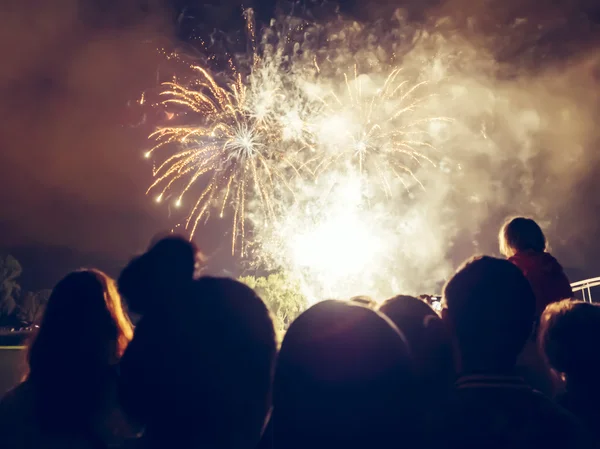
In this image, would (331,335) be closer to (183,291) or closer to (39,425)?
(183,291)

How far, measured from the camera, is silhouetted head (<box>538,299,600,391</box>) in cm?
269

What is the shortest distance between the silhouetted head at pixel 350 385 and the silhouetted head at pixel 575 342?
1.83 m

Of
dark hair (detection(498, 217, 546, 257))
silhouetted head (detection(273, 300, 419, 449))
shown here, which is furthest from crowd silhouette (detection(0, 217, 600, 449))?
dark hair (detection(498, 217, 546, 257))

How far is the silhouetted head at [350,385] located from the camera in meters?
1.37

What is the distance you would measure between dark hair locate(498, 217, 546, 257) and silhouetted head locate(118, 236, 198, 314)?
311 centimetres

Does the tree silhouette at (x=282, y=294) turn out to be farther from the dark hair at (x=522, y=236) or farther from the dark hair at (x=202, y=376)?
the dark hair at (x=202, y=376)

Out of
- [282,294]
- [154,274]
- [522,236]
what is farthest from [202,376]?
[282,294]

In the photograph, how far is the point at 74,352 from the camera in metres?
2.72

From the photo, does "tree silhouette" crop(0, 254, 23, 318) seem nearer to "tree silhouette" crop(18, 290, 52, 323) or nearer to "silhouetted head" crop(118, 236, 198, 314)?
"tree silhouette" crop(18, 290, 52, 323)

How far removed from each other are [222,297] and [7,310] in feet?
264

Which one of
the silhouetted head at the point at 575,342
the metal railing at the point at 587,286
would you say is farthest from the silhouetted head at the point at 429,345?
the metal railing at the point at 587,286

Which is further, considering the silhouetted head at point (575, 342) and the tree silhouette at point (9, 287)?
the tree silhouette at point (9, 287)

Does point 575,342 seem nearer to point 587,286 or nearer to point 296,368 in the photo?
point 296,368

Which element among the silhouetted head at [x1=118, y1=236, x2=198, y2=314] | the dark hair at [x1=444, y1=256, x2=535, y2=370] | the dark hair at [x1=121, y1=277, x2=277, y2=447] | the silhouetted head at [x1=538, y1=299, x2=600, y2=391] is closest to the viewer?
the dark hair at [x1=121, y1=277, x2=277, y2=447]
